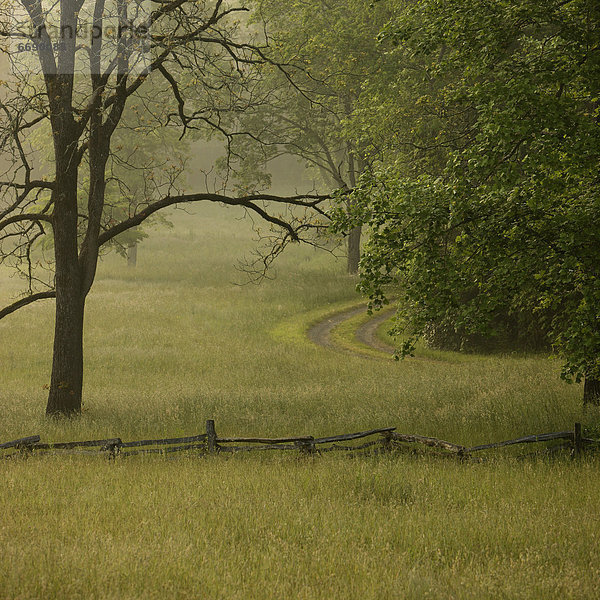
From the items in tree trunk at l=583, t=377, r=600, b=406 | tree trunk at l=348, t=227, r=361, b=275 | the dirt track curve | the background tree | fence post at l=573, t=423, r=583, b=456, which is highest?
the background tree

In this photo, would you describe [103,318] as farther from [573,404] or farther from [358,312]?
[573,404]

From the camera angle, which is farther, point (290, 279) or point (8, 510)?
point (290, 279)

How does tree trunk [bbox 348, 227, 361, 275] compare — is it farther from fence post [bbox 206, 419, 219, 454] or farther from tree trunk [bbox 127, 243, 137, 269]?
fence post [bbox 206, 419, 219, 454]

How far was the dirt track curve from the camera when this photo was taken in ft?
76.7

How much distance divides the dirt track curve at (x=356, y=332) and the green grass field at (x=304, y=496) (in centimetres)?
292

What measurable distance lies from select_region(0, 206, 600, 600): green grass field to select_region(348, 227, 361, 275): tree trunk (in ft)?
55.1

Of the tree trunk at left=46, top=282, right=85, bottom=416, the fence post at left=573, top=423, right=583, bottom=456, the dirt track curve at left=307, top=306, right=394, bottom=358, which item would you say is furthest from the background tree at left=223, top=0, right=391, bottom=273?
the fence post at left=573, top=423, right=583, bottom=456

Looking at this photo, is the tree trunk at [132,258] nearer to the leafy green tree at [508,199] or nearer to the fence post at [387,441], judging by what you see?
the fence post at [387,441]

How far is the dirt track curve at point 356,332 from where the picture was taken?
2339cm

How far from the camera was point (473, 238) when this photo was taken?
29.6 feet

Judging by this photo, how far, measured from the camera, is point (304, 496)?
7.85 metres

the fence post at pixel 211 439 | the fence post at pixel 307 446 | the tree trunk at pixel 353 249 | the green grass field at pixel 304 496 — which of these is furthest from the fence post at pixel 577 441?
the tree trunk at pixel 353 249

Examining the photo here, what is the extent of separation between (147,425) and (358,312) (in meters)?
18.5

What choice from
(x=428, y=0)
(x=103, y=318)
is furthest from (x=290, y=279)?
(x=428, y=0)
